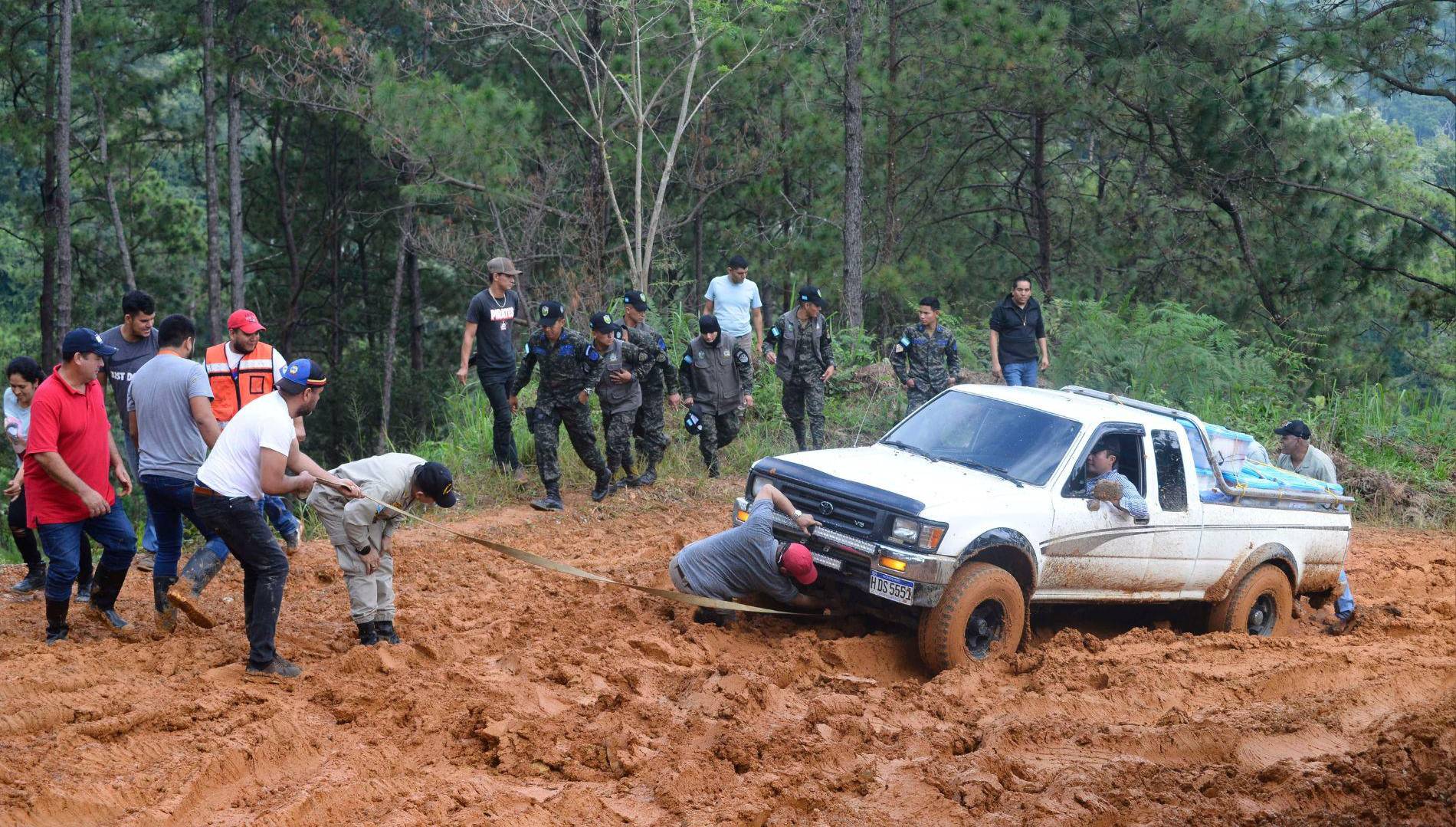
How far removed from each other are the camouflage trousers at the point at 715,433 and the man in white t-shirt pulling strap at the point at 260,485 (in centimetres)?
657

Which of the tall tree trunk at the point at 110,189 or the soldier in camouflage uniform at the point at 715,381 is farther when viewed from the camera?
the tall tree trunk at the point at 110,189

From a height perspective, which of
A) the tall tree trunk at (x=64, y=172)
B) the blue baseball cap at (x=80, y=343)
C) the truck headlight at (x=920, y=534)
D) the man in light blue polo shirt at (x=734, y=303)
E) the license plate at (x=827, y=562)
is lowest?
the license plate at (x=827, y=562)

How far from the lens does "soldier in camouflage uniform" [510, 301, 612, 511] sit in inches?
479

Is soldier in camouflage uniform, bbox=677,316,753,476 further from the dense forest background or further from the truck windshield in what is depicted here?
the truck windshield

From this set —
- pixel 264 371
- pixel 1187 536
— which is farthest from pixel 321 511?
pixel 1187 536

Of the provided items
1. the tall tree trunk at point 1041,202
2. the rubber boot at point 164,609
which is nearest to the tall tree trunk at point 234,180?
the tall tree trunk at point 1041,202

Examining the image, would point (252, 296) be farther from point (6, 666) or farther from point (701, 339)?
point (6, 666)

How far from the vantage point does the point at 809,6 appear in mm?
22750

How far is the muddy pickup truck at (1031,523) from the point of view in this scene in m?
8.07

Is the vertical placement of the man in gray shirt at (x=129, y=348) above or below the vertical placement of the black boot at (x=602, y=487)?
above

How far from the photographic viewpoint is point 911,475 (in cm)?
868

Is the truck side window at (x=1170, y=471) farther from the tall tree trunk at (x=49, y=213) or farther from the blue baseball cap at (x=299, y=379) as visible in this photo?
the tall tree trunk at (x=49, y=213)

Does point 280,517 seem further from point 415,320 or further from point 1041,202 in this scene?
point 415,320

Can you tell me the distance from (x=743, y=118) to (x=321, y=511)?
73.2 feet
